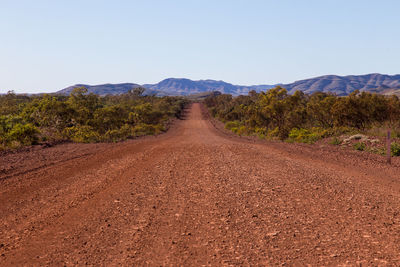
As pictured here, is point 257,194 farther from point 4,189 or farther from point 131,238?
point 4,189

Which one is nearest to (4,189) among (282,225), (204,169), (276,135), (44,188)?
(44,188)

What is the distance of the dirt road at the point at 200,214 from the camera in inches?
155

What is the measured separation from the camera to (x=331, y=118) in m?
21.9

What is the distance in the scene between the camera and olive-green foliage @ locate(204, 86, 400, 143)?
1939cm

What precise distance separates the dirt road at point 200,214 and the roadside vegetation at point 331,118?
6.59m

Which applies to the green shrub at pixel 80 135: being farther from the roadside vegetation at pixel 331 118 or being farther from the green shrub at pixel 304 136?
the green shrub at pixel 304 136

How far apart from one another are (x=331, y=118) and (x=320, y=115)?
1.18 meters

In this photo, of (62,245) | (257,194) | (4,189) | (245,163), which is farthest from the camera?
(245,163)

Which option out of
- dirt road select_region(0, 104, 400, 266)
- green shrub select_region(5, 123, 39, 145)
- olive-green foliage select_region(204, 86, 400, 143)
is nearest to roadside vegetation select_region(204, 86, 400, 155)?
olive-green foliage select_region(204, 86, 400, 143)

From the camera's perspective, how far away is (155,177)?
27.2 feet

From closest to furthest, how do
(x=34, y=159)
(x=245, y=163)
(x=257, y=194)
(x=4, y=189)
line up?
(x=257, y=194), (x=4, y=189), (x=245, y=163), (x=34, y=159)

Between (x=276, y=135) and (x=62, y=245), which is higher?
(x=62, y=245)

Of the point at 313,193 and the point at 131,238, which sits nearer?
the point at 131,238

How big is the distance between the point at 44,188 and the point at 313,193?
5821 mm
